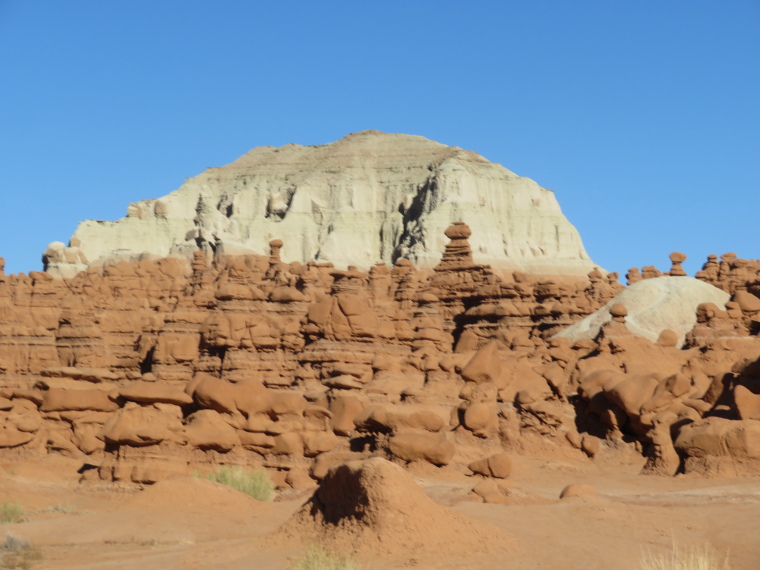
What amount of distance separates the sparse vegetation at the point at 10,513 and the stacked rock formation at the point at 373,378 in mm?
3708

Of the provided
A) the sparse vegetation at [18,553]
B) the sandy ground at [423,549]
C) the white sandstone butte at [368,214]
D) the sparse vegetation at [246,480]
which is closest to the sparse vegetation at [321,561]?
the sandy ground at [423,549]

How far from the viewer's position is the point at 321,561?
36.7ft

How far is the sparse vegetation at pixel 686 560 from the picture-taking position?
10633 millimetres

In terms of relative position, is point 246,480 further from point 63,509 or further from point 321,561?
point 321,561

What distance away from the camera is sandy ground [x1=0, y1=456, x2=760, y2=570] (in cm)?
1238

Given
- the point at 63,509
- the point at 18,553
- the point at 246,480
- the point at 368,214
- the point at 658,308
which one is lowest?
the point at 63,509

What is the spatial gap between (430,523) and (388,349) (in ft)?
69.0

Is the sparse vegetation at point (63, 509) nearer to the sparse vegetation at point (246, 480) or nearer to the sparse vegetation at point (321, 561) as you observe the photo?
the sparse vegetation at point (246, 480)

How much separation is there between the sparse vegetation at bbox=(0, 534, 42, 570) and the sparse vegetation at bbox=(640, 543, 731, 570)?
6934 millimetres

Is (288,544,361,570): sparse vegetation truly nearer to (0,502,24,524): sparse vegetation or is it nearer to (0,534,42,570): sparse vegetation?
(0,534,42,570): sparse vegetation

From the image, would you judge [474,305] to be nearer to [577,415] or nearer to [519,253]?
[577,415]

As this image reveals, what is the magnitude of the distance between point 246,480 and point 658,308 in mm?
23238

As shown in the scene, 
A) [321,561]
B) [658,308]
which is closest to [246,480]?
[321,561]

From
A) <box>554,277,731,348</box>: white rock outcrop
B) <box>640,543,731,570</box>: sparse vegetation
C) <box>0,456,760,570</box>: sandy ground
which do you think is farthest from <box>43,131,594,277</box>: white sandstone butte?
<box>640,543,731,570</box>: sparse vegetation
